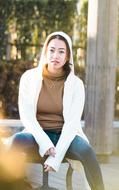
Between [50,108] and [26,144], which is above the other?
[50,108]

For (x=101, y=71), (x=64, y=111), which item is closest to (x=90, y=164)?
(x=64, y=111)

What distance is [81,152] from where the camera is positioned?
16.5 feet

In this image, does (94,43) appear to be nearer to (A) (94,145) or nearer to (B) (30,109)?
(A) (94,145)

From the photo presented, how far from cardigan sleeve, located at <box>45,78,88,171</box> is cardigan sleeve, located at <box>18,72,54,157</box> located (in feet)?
0.26

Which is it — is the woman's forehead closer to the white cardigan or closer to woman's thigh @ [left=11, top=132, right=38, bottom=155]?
the white cardigan

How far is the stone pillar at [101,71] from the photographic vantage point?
8016mm

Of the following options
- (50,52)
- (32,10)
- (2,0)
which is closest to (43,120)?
(50,52)

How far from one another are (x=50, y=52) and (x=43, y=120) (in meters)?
0.53

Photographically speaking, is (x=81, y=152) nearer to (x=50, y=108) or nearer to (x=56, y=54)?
(x=50, y=108)

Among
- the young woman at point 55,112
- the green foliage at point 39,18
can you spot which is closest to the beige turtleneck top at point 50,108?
the young woman at point 55,112

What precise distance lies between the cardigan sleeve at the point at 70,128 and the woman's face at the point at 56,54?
0.72ft

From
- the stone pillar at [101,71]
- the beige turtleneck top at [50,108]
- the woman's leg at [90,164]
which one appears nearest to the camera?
the woman's leg at [90,164]

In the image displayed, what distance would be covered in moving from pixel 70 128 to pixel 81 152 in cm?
21

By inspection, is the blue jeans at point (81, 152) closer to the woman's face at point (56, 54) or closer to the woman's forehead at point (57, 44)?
the woman's face at point (56, 54)
